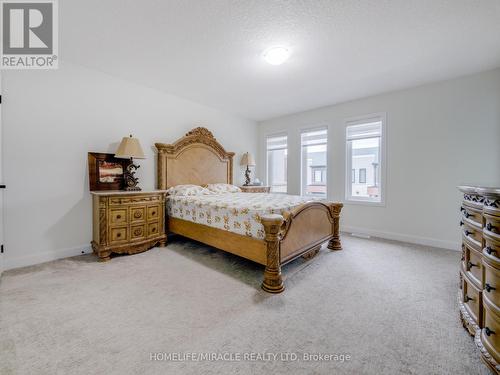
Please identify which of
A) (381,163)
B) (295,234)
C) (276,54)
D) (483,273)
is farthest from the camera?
(381,163)

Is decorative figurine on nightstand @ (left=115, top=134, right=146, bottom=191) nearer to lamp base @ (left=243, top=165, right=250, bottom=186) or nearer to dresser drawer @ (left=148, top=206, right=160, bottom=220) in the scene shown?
dresser drawer @ (left=148, top=206, right=160, bottom=220)

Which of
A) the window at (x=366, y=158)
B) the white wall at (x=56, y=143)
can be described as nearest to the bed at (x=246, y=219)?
the white wall at (x=56, y=143)

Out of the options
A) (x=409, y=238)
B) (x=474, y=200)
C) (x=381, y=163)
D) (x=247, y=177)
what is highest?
(x=381, y=163)

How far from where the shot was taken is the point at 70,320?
1.56 metres

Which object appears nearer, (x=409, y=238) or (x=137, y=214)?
(x=137, y=214)

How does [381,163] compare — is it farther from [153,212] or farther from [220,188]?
[153,212]

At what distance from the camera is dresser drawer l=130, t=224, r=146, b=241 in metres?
2.89

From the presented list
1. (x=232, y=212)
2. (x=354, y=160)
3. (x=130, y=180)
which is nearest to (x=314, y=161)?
(x=354, y=160)

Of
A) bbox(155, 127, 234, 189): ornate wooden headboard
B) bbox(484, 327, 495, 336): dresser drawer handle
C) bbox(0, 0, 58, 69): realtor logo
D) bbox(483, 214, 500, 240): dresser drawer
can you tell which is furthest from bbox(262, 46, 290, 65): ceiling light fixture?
bbox(484, 327, 495, 336): dresser drawer handle

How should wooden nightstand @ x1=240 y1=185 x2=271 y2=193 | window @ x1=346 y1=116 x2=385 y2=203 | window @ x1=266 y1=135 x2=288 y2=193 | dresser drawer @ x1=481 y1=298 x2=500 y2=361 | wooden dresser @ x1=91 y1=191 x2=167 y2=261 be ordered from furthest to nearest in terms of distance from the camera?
window @ x1=266 y1=135 x2=288 y2=193 → wooden nightstand @ x1=240 y1=185 x2=271 y2=193 → window @ x1=346 y1=116 x2=385 y2=203 → wooden dresser @ x1=91 y1=191 x2=167 y2=261 → dresser drawer @ x1=481 y1=298 x2=500 y2=361

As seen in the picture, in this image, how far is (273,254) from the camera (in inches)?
77.5

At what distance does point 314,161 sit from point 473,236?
350cm

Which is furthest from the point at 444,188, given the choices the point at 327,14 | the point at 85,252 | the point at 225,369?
the point at 85,252

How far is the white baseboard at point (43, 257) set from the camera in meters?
2.42
